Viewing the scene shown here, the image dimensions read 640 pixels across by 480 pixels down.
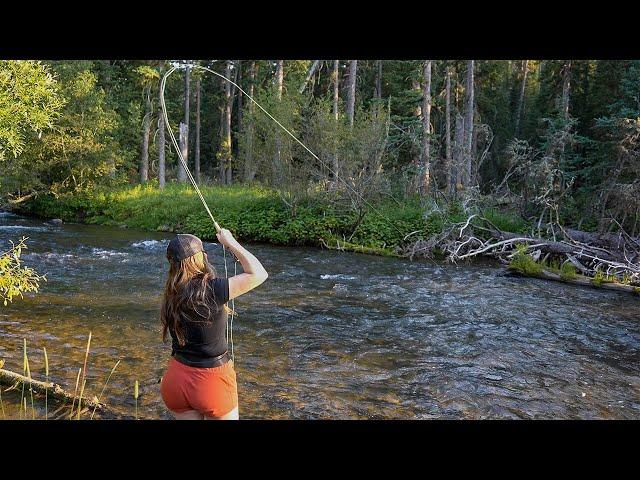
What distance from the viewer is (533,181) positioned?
1791cm

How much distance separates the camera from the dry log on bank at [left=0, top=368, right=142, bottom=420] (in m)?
5.21

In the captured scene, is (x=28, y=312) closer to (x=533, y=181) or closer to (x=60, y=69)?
(x=533, y=181)

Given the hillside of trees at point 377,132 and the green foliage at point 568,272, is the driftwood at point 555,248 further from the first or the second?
the hillside of trees at point 377,132

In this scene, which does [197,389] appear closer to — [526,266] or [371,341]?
[371,341]

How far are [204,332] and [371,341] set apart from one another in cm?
558

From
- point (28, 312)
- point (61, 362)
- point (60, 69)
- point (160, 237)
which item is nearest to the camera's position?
point (61, 362)

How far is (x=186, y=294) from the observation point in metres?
3.40

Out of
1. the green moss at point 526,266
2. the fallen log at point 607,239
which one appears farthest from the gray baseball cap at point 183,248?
the fallen log at point 607,239

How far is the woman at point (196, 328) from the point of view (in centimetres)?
341

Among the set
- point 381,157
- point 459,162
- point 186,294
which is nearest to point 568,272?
point 459,162

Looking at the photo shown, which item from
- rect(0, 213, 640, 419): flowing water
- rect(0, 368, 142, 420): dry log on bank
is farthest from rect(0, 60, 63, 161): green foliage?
rect(0, 368, 142, 420): dry log on bank

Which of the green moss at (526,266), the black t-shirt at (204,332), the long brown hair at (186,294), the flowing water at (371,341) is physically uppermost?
the long brown hair at (186,294)
